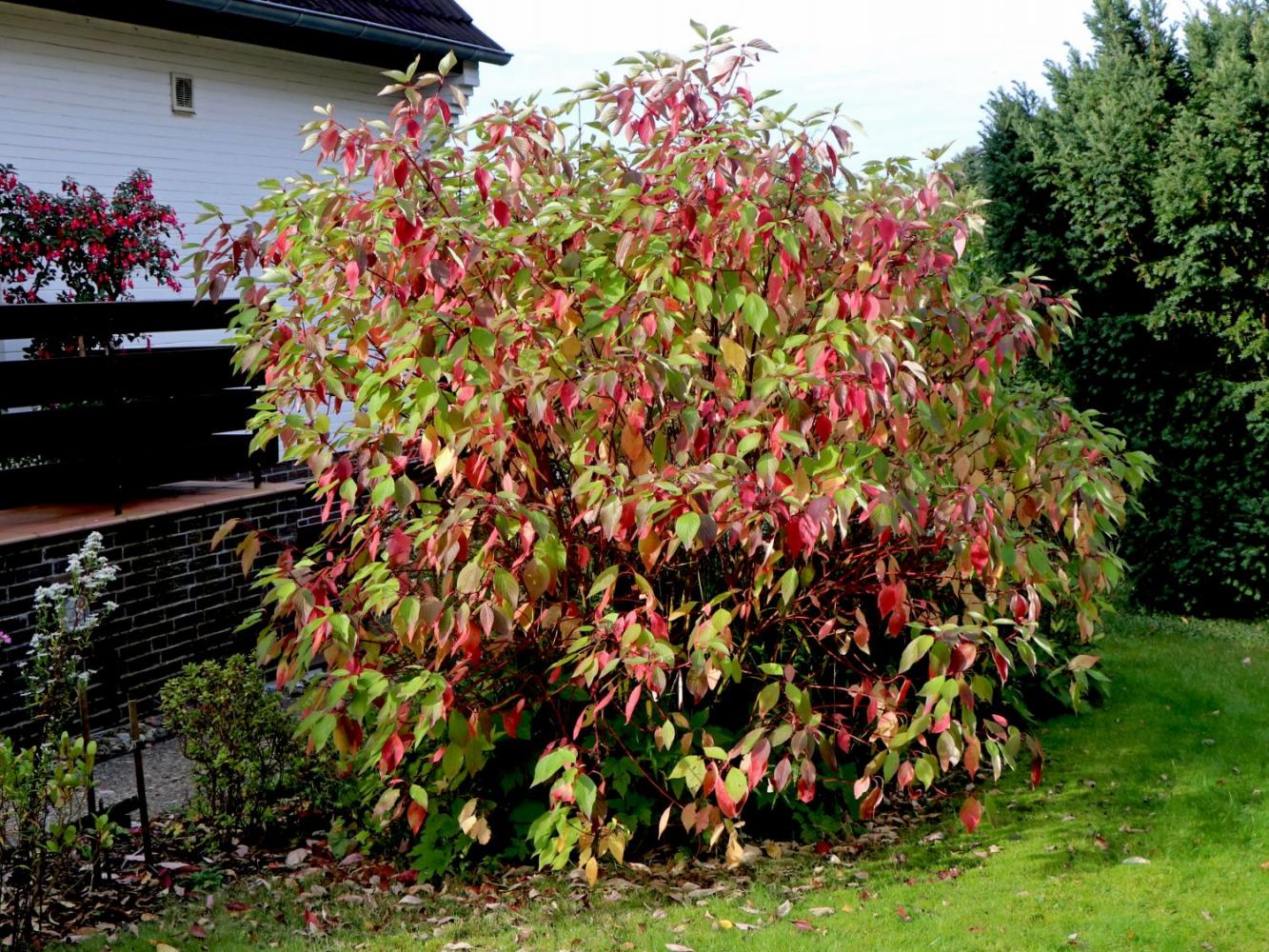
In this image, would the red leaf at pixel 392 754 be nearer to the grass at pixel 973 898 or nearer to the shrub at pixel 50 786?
the grass at pixel 973 898

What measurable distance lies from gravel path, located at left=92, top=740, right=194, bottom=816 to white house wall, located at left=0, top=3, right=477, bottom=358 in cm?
414

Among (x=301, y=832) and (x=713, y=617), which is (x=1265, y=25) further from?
(x=301, y=832)

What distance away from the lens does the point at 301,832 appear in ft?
17.8

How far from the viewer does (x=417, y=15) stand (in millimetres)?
11938

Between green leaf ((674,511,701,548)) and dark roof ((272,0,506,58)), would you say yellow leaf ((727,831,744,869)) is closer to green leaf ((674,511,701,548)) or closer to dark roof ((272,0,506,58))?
green leaf ((674,511,701,548))

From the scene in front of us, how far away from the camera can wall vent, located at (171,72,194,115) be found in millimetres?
10531

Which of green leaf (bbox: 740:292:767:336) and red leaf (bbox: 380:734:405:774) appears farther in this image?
red leaf (bbox: 380:734:405:774)

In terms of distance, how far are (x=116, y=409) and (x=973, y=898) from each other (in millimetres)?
4989

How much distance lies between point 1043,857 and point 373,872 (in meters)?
2.54

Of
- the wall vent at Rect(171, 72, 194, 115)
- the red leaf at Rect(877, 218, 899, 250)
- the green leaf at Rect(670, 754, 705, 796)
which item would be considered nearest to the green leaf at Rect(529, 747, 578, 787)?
the green leaf at Rect(670, 754, 705, 796)

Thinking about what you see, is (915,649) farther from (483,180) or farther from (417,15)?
(417,15)

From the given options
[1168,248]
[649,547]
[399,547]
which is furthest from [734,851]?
[1168,248]

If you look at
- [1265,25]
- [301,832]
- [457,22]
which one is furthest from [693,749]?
[457,22]

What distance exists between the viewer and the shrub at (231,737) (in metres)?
5.06
